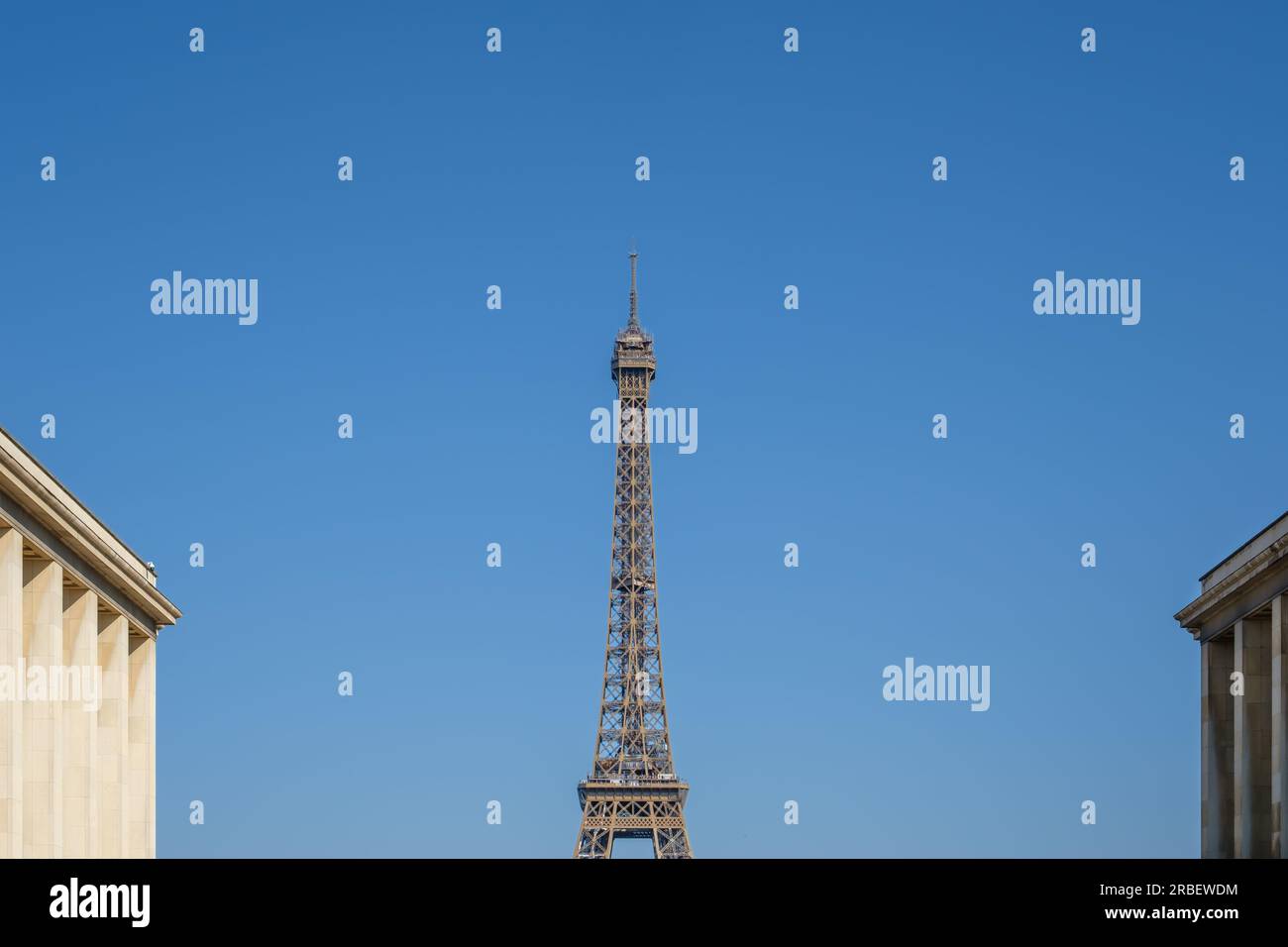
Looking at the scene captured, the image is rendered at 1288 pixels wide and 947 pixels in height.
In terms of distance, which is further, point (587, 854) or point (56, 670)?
point (587, 854)

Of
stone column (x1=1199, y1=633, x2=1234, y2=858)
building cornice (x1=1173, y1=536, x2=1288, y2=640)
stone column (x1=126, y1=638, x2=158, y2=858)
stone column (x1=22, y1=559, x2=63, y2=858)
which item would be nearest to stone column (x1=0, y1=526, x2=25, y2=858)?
stone column (x1=22, y1=559, x2=63, y2=858)

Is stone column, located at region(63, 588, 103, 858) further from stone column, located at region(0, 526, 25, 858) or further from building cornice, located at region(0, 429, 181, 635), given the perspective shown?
stone column, located at region(0, 526, 25, 858)

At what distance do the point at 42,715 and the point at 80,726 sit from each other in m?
7.13

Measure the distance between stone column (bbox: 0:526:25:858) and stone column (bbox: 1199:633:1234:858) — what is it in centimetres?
3966

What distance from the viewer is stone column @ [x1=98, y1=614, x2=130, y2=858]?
8962 cm

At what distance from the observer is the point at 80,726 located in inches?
3322

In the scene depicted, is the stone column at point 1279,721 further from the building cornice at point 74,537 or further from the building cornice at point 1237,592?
the building cornice at point 74,537

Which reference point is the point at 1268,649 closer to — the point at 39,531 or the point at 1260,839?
the point at 1260,839

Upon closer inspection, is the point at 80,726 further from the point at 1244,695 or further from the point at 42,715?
the point at 1244,695

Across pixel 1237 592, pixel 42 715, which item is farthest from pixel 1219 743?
pixel 42 715
